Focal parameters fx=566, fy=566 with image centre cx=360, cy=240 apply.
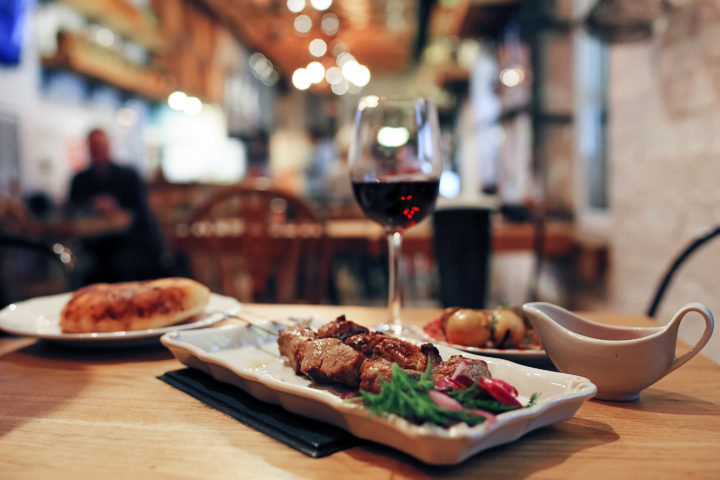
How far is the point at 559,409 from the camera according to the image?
0.52m

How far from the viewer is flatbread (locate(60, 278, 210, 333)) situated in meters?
0.87

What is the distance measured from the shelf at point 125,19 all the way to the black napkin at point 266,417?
543 cm

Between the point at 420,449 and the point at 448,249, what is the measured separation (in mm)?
1571

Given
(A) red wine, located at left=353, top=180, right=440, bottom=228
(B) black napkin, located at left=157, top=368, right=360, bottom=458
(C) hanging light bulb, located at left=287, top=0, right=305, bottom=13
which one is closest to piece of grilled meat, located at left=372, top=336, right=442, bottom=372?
(B) black napkin, located at left=157, top=368, right=360, bottom=458

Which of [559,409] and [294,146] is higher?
[294,146]

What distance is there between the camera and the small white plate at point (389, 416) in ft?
1.43

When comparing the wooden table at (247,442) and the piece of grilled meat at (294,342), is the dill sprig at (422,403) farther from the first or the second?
the piece of grilled meat at (294,342)

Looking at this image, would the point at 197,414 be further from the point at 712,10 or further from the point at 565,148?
the point at 565,148

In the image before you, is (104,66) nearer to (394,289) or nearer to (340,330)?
(394,289)

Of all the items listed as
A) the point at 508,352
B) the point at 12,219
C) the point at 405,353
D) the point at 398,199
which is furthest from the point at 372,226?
the point at 405,353

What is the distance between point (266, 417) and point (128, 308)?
419 mm

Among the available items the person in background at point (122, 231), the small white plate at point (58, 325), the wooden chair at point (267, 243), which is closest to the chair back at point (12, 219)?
the person in background at point (122, 231)

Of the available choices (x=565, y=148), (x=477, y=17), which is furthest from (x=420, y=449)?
(x=477, y=17)

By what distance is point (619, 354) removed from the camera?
606 mm
